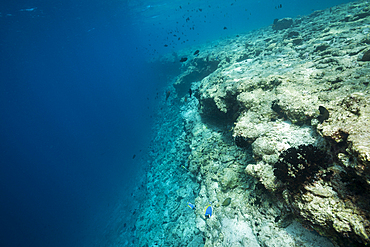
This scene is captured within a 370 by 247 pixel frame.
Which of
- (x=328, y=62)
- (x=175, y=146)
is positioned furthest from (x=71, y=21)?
(x=328, y=62)

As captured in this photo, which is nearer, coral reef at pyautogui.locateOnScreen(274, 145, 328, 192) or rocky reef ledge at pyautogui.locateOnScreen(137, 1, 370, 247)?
rocky reef ledge at pyautogui.locateOnScreen(137, 1, 370, 247)

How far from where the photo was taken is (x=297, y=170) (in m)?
2.73

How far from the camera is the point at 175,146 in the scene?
10.7 meters

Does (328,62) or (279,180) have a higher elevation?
(328,62)

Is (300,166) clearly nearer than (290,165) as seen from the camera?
Yes

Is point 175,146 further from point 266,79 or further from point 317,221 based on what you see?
point 317,221

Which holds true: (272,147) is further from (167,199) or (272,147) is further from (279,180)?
(167,199)

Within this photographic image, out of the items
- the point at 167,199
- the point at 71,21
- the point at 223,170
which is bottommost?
the point at 167,199

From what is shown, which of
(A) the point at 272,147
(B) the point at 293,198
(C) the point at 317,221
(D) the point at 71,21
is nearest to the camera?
(C) the point at 317,221

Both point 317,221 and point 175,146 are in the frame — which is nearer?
point 317,221

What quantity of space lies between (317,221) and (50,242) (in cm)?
3116

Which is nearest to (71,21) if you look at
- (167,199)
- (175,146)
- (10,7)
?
(10,7)

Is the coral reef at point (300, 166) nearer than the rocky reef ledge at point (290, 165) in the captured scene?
No

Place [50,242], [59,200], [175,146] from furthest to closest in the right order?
[59,200] → [50,242] → [175,146]
